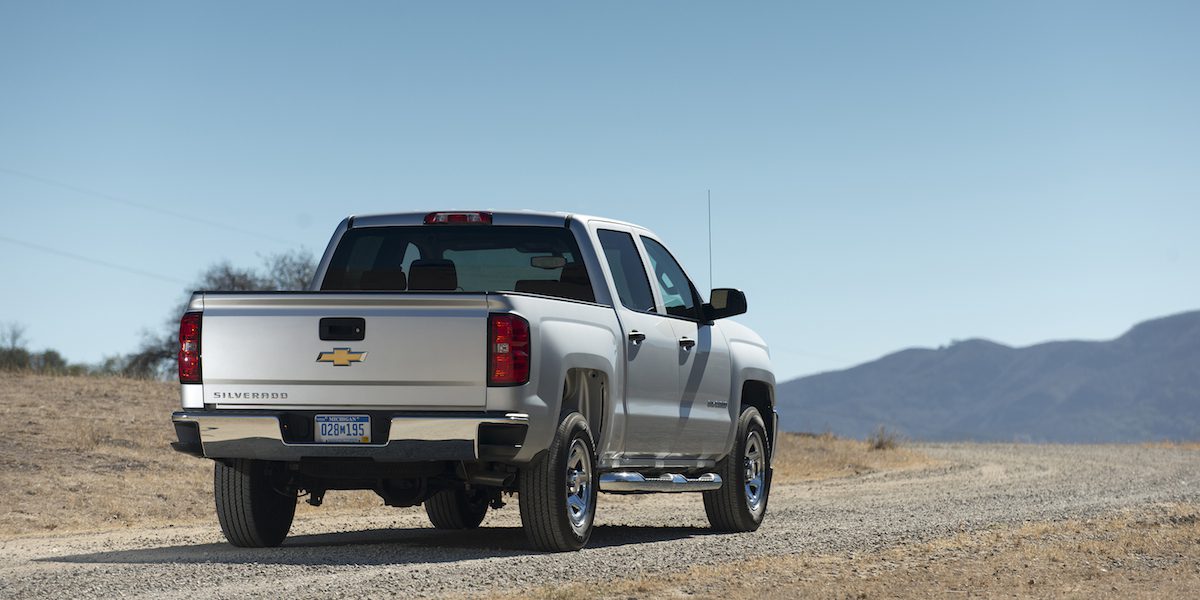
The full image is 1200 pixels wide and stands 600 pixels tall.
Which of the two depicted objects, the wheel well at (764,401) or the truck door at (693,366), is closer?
the truck door at (693,366)

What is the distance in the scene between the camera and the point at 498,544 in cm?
1173

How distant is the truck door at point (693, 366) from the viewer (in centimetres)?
1232

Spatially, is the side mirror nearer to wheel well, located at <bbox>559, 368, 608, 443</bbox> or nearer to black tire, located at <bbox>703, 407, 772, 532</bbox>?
black tire, located at <bbox>703, 407, 772, 532</bbox>

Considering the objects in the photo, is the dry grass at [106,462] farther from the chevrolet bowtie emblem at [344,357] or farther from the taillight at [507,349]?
the taillight at [507,349]

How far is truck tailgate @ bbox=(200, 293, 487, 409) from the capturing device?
32.4 ft

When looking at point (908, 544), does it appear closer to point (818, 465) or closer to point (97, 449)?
point (97, 449)

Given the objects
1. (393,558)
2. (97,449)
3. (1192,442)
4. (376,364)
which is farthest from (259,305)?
(1192,442)

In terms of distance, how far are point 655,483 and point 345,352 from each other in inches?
113

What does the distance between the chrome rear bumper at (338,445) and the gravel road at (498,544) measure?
2.19ft

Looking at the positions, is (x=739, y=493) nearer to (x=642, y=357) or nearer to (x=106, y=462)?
(x=642, y=357)

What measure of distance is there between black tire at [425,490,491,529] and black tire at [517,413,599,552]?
9.06ft

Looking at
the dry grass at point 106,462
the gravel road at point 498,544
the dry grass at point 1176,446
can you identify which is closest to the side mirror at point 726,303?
the gravel road at point 498,544

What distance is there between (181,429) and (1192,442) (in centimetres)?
3157

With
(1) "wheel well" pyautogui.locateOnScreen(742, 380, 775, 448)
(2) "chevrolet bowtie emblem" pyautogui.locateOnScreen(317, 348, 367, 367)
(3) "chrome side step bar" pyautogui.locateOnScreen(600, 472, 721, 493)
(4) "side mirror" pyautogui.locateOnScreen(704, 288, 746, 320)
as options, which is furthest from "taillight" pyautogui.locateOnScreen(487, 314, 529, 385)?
(1) "wheel well" pyautogui.locateOnScreen(742, 380, 775, 448)
